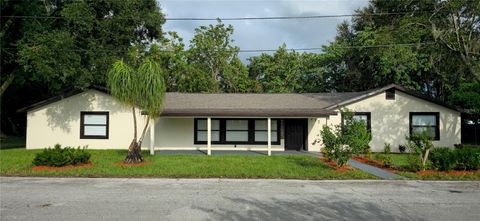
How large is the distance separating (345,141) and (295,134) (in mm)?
8269

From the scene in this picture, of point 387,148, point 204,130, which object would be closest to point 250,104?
point 204,130

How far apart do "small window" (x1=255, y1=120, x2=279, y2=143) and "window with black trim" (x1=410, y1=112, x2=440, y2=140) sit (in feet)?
24.3

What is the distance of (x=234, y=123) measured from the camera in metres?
22.3

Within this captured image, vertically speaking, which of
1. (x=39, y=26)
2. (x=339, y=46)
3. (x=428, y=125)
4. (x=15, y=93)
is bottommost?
(x=428, y=125)

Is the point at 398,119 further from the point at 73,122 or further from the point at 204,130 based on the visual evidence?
the point at 73,122

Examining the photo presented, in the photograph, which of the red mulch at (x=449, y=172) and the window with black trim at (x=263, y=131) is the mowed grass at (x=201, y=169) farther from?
the window with black trim at (x=263, y=131)

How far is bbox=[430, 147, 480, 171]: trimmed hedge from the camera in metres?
13.4

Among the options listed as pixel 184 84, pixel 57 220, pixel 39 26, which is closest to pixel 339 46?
pixel 184 84

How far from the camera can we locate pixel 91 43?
19.6 m

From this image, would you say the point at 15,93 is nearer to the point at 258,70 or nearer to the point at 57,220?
the point at 258,70

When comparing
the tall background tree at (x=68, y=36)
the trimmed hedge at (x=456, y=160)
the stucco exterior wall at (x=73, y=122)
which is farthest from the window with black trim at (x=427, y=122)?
the tall background tree at (x=68, y=36)

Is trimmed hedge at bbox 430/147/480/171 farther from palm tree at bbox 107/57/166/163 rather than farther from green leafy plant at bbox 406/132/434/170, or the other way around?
palm tree at bbox 107/57/166/163

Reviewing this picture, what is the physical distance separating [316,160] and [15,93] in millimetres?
27023

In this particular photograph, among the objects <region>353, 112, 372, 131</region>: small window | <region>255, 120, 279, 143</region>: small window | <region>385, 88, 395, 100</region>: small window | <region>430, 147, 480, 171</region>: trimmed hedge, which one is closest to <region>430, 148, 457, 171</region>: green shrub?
<region>430, 147, 480, 171</region>: trimmed hedge
